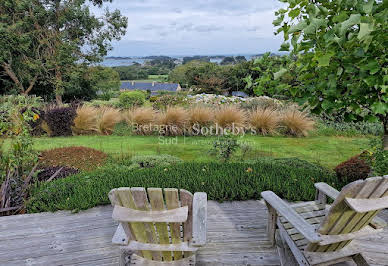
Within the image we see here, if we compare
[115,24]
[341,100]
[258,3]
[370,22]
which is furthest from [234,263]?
[115,24]

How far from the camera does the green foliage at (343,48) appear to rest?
1.73 meters

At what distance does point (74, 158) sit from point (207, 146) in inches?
115

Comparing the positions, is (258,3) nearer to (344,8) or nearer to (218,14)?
(344,8)

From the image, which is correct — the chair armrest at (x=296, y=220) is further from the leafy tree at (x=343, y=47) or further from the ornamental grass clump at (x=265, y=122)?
the ornamental grass clump at (x=265, y=122)

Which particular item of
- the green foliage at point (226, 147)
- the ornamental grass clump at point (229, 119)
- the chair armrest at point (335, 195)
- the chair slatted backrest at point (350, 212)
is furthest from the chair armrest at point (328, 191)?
the ornamental grass clump at point (229, 119)

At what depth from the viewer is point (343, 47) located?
209cm

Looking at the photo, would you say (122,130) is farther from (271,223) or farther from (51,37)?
(51,37)

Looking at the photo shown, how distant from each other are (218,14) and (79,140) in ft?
27.3

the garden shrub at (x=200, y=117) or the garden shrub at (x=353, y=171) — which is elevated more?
the garden shrub at (x=200, y=117)

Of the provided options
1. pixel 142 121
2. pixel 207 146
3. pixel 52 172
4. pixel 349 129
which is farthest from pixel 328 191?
pixel 349 129

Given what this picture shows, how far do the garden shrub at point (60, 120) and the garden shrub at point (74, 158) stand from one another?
2337 millimetres

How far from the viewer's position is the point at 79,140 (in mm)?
7367

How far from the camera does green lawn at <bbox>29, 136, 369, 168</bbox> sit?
5.91m

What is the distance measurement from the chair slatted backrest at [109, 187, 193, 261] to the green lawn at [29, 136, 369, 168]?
12.4 feet
